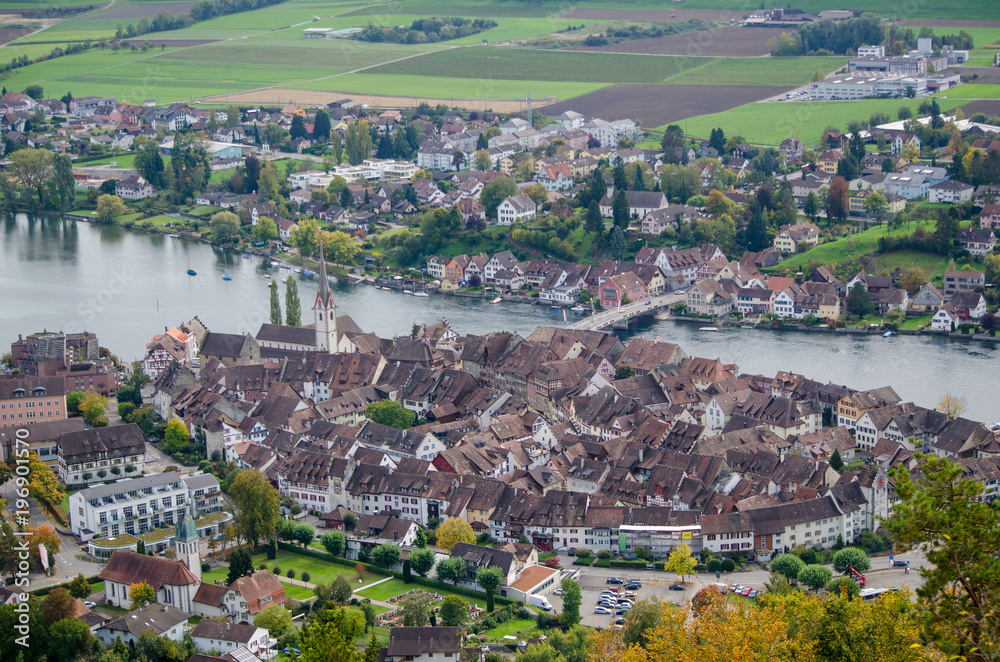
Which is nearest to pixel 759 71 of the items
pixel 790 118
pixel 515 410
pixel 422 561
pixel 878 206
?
pixel 790 118

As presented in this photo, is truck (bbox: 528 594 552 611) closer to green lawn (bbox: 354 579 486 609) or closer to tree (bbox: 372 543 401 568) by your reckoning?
green lawn (bbox: 354 579 486 609)

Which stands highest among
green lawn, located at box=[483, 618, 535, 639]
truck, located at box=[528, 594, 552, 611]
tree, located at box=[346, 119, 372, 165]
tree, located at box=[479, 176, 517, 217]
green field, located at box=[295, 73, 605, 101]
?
green field, located at box=[295, 73, 605, 101]

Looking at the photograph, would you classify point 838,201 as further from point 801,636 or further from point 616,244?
point 801,636

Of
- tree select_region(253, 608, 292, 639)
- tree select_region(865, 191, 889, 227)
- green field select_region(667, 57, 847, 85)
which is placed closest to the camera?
tree select_region(253, 608, 292, 639)

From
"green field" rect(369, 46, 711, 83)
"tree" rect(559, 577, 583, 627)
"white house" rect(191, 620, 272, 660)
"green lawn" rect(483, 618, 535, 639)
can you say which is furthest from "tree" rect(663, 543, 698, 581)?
"green field" rect(369, 46, 711, 83)

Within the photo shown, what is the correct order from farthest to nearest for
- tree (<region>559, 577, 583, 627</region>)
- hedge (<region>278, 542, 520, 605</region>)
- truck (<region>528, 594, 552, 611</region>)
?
1. hedge (<region>278, 542, 520, 605</region>)
2. truck (<region>528, 594, 552, 611</region>)
3. tree (<region>559, 577, 583, 627</region>)

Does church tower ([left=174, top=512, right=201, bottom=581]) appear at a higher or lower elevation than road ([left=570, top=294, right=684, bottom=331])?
higher

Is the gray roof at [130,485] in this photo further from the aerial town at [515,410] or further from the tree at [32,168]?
the tree at [32,168]
